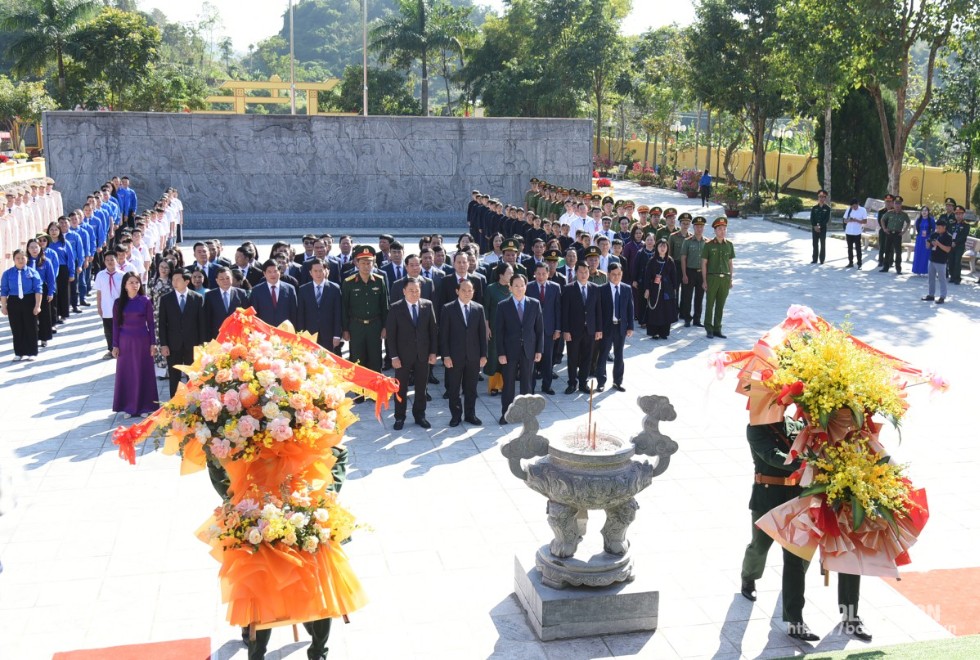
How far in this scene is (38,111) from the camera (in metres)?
42.1

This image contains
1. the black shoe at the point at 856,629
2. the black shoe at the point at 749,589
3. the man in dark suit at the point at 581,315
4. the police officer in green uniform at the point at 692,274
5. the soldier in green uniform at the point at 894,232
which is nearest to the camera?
the black shoe at the point at 856,629

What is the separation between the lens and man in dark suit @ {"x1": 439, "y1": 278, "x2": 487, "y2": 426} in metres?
10.3

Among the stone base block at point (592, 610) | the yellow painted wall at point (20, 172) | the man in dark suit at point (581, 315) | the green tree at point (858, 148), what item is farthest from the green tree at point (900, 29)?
the yellow painted wall at point (20, 172)

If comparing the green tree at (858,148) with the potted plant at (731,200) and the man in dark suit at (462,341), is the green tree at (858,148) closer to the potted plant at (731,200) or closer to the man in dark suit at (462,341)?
the potted plant at (731,200)

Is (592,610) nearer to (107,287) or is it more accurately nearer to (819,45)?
(107,287)

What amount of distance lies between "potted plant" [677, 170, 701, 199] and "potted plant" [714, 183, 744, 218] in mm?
3307

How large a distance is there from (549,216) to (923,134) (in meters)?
11.8

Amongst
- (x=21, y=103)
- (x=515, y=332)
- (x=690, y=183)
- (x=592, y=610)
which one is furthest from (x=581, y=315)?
(x=21, y=103)

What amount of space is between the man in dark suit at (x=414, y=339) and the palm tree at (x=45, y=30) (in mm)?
32693

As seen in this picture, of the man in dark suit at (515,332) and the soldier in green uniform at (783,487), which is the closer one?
the soldier in green uniform at (783,487)

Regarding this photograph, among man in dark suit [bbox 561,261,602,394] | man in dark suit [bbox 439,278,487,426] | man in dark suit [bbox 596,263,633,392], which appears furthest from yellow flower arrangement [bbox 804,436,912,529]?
man in dark suit [bbox 596,263,633,392]

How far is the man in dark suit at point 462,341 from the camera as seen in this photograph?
1030 centimetres

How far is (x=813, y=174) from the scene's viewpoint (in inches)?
1576

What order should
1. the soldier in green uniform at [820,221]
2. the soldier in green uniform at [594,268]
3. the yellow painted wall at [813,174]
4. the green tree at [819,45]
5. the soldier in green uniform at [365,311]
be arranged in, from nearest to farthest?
the soldier in green uniform at [365,311] → the soldier in green uniform at [594,268] → the soldier in green uniform at [820,221] → the green tree at [819,45] → the yellow painted wall at [813,174]
